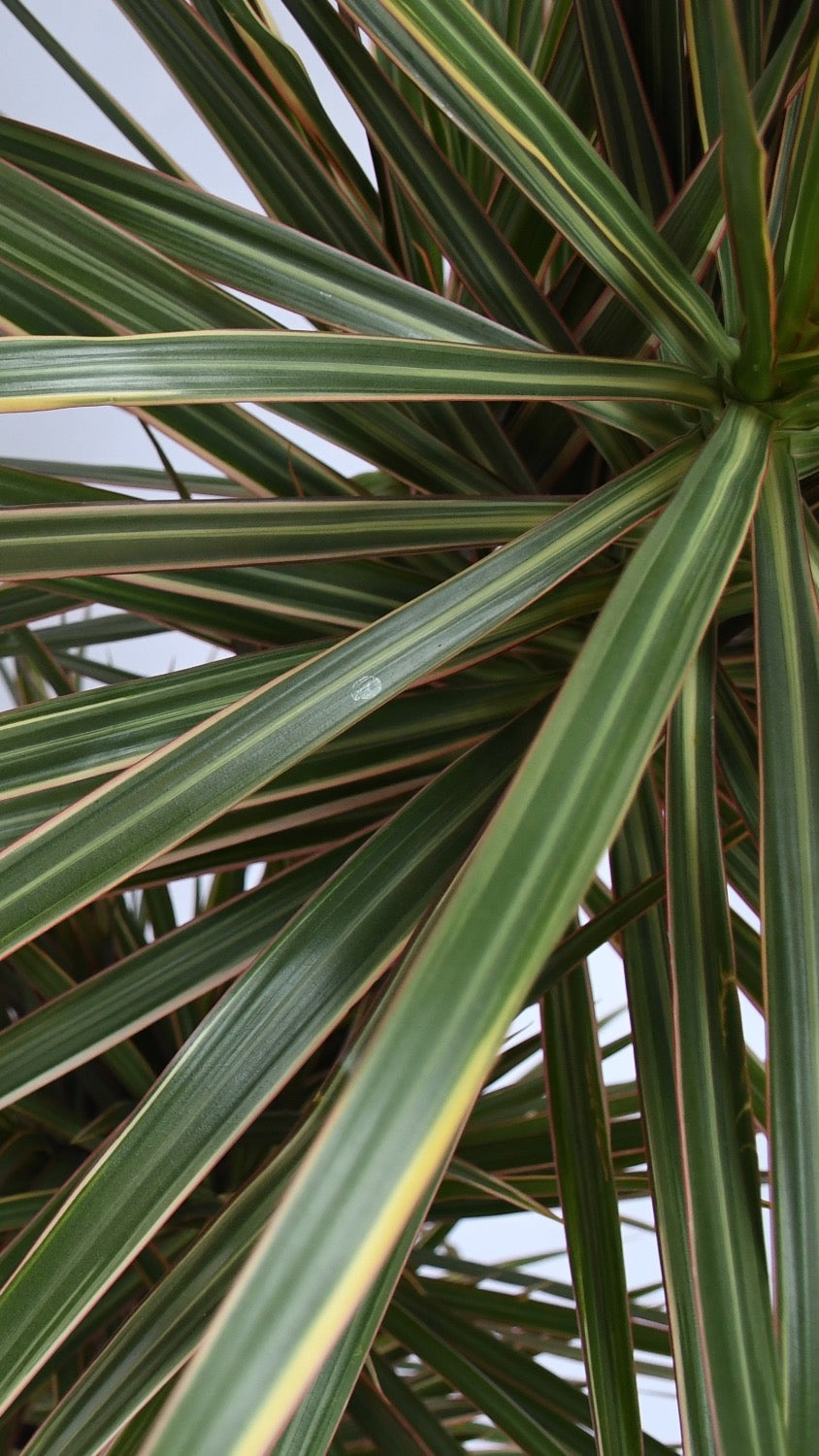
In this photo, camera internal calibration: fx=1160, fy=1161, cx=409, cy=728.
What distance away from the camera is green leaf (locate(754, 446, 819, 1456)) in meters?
0.30

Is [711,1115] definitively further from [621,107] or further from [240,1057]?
[621,107]

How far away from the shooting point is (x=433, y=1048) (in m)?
0.20

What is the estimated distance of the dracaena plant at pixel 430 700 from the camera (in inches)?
10.3

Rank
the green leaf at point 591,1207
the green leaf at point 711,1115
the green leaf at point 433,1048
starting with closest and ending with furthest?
the green leaf at point 433,1048, the green leaf at point 711,1115, the green leaf at point 591,1207

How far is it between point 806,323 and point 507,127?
118 millimetres

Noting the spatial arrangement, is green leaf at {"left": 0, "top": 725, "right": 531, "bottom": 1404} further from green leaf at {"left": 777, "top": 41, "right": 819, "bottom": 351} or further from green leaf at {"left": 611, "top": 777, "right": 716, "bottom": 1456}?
green leaf at {"left": 777, "top": 41, "right": 819, "bottom": 351}

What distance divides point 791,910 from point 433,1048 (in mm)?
169

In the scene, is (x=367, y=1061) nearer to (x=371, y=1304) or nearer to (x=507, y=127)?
(x=371, y=1304)

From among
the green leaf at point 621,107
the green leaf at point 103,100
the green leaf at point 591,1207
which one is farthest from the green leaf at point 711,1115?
the green leaf at point 103,100

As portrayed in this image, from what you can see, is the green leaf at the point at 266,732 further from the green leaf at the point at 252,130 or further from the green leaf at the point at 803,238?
the green leaf at the point at 252,130

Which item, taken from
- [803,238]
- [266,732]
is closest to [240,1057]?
[266,732]

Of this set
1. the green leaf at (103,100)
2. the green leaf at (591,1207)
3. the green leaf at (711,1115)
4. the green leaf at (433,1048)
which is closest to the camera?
the green leaf at (433,1048)

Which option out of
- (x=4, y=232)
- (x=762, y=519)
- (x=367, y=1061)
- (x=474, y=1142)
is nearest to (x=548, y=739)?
(x=367, y=1061)

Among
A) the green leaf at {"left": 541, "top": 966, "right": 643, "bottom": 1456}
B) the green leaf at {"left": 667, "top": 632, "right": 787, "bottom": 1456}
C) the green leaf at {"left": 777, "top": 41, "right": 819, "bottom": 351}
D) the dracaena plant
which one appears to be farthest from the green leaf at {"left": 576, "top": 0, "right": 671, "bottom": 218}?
the green leaf at {"left": 541, "top": 966, "right": 643, "bottom": 1456}
